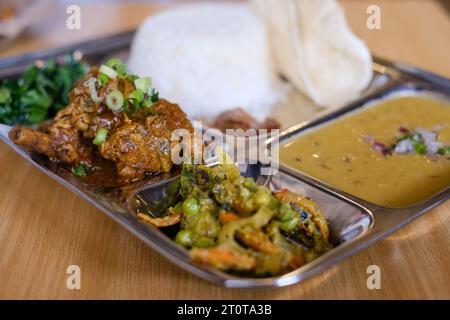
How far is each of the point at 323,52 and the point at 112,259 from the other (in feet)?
7.08

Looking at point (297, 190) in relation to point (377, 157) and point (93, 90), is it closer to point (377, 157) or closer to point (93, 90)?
point (377, 157)

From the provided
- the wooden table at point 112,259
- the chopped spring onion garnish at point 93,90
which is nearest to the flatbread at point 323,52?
the wooden table at point 112,259

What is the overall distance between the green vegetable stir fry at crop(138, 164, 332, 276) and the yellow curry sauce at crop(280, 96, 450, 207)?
0.47m

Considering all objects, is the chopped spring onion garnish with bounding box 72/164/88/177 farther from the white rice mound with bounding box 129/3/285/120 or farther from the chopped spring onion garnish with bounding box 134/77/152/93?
the white rice mound with bounding box 129/3/285/120

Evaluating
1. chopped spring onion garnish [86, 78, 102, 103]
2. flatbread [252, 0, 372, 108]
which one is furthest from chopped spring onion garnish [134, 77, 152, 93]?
flatbread [252, 0, 372, 108]

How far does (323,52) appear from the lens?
3605mm

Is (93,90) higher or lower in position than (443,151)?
higher

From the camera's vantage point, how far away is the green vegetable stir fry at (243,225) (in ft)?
→ 6.12

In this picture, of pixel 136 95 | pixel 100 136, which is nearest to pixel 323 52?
pixel 136 95

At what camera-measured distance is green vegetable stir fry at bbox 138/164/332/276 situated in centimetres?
187

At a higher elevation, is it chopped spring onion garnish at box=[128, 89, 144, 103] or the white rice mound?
the white rice mound

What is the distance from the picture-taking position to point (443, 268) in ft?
7.04

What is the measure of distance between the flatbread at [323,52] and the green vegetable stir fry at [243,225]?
140 centimetres
